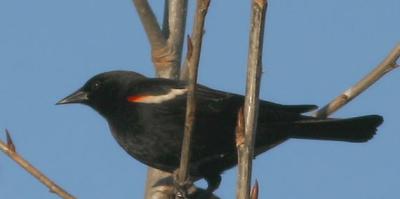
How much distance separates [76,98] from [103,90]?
0.17 m

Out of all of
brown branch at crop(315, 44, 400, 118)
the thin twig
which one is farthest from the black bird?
the thin twig

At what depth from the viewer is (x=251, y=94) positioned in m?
2.30

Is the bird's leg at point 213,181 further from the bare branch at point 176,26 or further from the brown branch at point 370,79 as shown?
the brown branch at point 370,79

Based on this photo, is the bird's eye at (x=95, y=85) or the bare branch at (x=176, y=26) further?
the bird's eye at (x=95, y=85)

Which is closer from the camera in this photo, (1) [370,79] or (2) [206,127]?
(1) [370,79]

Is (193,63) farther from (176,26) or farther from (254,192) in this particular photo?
(176,26)

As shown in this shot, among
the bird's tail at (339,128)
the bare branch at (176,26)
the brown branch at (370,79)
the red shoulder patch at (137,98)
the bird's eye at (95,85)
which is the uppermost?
the bare branch at (176,26)

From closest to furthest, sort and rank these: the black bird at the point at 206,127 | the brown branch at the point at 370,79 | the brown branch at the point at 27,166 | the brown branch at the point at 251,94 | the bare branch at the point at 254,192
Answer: the brown branch at the point at 251,94
the bare branch at the point at 254,192
the brown branch at the point at 27,166
the brown branch at the point at 370,79
the black bird at the point at 206,127

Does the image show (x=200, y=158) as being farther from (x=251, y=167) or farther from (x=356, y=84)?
(x=251, y=167)

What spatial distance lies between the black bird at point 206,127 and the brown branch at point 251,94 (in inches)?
75.5

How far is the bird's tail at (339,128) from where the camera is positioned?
4.19 metres

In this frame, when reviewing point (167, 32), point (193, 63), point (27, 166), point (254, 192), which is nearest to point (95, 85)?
point (167, 32)

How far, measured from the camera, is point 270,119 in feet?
14.3

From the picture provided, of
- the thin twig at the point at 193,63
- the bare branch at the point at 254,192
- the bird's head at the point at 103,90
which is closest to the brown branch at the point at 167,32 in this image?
the bird's head at the point at 103,90
